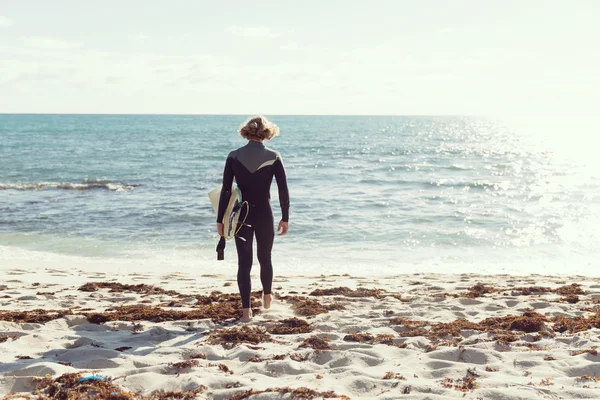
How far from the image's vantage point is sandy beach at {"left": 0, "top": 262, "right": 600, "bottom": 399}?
362 cm

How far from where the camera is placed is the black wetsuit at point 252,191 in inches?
211

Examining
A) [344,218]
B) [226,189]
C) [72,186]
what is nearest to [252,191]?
[226,189]

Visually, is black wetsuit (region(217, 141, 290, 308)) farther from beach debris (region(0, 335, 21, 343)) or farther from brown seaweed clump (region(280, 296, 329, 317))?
beach debris (region(0, 335, 21, 343))

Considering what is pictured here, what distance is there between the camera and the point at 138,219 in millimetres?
15648

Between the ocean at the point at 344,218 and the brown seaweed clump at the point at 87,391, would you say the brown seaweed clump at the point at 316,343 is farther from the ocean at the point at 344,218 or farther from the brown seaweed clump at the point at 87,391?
the ocean at the point at 344,218

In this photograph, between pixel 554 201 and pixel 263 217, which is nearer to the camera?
pixel 263 217

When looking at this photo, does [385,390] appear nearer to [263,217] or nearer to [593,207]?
[263,217]

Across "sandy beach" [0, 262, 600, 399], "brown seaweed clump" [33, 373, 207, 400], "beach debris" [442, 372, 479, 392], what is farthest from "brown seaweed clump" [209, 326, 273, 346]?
"beach debris" [442, 372, 479, 392]

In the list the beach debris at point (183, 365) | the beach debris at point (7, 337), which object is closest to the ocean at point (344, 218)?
the beach debris at point (7, 337)

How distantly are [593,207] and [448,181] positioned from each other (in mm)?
8247

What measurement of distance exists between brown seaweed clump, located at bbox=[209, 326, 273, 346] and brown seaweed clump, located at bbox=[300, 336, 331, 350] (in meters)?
0.37

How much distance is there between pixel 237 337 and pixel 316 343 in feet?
2.43

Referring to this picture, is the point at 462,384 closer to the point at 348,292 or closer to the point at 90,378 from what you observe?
the point at 90,378

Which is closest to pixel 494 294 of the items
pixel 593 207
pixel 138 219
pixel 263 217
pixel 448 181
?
pixel 263 217
